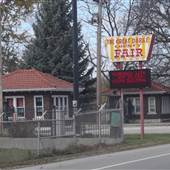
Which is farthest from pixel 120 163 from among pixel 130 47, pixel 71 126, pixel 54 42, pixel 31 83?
pixel 54 42

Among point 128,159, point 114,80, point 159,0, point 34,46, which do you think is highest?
point 159,0

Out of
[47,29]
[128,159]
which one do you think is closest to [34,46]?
[47,29]

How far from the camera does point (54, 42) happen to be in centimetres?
5703

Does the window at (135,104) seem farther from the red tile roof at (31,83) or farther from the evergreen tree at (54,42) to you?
the red tile roof at (31,83)

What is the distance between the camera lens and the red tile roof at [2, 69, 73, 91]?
48.4 meters

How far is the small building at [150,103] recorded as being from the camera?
62.4m

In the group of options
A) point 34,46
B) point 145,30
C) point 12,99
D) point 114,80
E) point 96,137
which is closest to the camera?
point 96,137

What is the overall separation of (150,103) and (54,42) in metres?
12.7

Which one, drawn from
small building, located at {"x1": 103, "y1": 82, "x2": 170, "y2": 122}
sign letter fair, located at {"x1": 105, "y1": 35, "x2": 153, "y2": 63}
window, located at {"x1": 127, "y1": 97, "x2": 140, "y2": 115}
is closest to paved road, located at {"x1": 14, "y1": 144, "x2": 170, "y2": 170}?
sign letter fair, located at {"x1": 105, "y1": 35, "x2": 153, "y2": 63}

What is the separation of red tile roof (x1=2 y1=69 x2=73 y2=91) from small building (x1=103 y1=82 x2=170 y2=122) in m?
12.8

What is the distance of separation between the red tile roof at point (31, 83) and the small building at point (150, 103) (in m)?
12.8

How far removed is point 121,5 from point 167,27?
20.1ft

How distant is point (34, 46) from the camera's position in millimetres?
56812

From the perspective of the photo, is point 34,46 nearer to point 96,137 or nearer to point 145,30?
point 145,30
